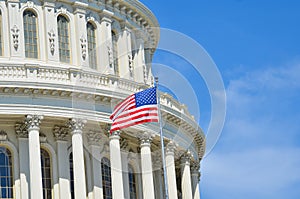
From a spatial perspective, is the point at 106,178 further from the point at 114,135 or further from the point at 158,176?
the point at 158,176

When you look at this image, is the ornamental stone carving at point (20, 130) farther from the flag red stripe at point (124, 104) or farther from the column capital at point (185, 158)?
the column capital at point (185, 158)

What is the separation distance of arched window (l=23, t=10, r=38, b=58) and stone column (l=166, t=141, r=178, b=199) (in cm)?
880

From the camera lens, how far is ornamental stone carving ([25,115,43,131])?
60156 mm

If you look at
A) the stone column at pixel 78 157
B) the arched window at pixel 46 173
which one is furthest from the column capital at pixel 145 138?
the arched window at pixel 46 173

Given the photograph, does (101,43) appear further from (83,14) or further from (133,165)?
(133,165)

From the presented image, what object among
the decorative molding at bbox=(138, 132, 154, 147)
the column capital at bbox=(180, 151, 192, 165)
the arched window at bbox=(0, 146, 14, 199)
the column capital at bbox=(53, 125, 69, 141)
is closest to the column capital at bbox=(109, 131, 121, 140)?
the decorative molding at bbox=(138, 132, 154, 147)

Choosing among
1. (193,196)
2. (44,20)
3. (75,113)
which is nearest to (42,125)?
(75,113)

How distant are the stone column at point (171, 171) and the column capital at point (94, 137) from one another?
4.57 meters

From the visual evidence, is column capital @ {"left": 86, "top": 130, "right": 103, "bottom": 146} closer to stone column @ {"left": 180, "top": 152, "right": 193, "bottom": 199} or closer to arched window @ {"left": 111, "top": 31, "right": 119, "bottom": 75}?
arched window @ {"left": 111, "top": 31, "right": 119, "bottom": 75}

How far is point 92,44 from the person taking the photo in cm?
6650

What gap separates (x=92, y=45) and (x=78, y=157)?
803 centimetres

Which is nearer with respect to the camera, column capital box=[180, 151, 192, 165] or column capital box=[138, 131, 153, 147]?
column capital box=[138, 131, 153, 147]

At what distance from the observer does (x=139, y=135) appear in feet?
211

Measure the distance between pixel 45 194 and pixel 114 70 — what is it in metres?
8.96
